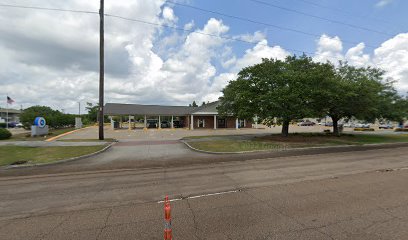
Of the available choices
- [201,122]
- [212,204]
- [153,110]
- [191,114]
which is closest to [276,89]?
[212,204]

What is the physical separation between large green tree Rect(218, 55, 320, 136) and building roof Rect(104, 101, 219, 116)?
63.0 ft

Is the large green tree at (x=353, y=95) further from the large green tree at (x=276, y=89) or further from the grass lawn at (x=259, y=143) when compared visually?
the grass lawn at (x=259, y=143)

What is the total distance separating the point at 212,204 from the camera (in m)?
5.75

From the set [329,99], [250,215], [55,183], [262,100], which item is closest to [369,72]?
[329,99]

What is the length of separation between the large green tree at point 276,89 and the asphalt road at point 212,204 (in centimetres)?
1138

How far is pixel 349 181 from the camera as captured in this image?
25.9ft

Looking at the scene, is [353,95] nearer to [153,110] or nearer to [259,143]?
[259,143]

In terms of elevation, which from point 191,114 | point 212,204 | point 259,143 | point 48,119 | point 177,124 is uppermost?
point 191,114

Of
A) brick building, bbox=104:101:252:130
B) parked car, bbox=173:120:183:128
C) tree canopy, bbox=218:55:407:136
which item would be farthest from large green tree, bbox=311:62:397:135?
parked car, bbox=173:120:183:128

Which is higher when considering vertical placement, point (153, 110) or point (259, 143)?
point (153, 110)

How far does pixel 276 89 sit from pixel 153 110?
3097cm

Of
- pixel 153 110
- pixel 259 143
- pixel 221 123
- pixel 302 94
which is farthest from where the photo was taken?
pixel 153 110

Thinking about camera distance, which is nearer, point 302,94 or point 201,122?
point 302,94

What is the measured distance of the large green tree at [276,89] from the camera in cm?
2042
